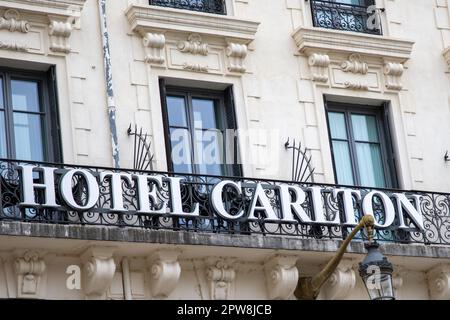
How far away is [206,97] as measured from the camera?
23.5 metres

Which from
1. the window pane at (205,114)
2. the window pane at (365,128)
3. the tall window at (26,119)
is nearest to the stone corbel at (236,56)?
the window pane at (205,114)

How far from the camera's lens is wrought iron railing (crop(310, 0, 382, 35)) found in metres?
24.6

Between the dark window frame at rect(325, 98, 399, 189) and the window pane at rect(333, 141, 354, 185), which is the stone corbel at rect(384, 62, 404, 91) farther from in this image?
the window pane at rect(333, 141, 354, 185)

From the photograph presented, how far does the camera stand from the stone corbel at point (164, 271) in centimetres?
2111

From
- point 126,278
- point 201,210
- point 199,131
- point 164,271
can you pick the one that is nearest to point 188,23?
point 199,131

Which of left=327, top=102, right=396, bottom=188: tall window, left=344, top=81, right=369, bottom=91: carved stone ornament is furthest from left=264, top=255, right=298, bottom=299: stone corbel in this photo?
left=344, top=81, right=369, bottom=91: carved stone ornament

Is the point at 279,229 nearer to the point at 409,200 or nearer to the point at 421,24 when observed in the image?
the point at 409,200

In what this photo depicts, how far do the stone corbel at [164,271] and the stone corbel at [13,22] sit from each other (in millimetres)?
3801

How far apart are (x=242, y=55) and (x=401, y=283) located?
4.19 m

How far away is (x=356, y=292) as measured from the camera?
899 inches

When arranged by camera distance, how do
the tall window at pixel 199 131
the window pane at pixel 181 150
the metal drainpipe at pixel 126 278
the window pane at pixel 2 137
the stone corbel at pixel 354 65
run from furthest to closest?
1. the stone corbel at pixel 354 65
2. the tall window at pixel 199 131
3. the window pane at pixel 181 150
4. the window pane at pixel 2 137
5. the metal drainpipe at pixel 126 278

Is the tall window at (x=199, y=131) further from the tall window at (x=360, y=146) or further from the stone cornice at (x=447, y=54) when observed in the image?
the stone cornice at (x=447, y=54)

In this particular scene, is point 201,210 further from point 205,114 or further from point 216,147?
point 205,114

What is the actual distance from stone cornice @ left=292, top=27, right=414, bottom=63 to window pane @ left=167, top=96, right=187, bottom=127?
7.20 feet
